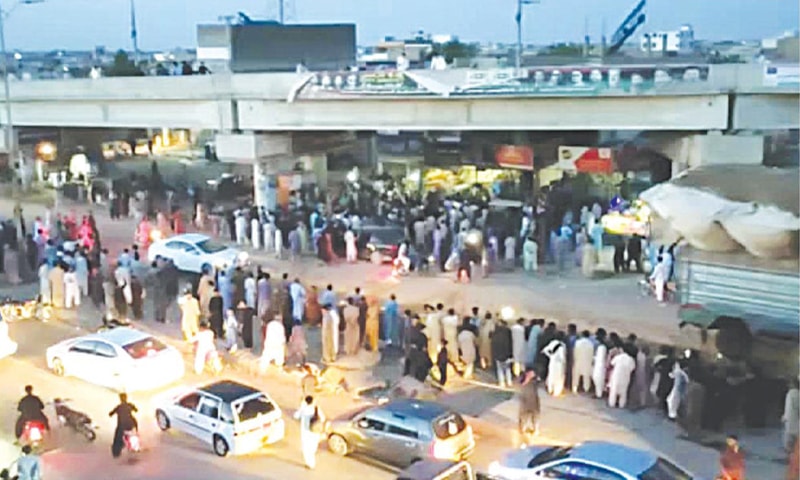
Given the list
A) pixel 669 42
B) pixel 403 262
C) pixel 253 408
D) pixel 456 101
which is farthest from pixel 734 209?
pixel 669 42

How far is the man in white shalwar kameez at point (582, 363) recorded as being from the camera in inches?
608

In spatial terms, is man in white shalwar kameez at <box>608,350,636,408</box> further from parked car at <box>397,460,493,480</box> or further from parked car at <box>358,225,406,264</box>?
parked car at <box>358,225,406,264</box>

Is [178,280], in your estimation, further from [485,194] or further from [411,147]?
[411,147]

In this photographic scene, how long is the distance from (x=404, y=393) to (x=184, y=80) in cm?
1975

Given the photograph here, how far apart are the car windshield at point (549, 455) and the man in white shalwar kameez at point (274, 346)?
610cm

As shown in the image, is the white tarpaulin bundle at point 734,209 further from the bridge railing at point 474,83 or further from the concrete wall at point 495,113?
the concrete wall at point 495,113

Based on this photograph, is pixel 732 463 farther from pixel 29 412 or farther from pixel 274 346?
pixel 29 412

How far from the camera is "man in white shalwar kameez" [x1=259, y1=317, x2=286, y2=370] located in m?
17.0

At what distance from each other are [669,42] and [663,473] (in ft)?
278

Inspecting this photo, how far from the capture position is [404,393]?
15.8 meters

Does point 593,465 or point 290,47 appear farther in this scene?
point 290,47

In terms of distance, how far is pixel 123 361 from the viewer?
16172 mm

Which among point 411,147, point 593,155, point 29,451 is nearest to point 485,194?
point 593,155

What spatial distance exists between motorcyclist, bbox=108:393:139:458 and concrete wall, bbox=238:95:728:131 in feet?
53.3
